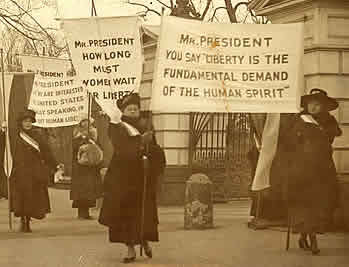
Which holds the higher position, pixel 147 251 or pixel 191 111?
pixel 191 111

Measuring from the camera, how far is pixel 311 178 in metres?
12.0

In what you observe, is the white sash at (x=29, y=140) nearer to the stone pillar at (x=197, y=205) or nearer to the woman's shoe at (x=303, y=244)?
the stone pillar at (x=197, y=205)

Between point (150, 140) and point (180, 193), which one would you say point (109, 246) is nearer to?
point (150, 140)

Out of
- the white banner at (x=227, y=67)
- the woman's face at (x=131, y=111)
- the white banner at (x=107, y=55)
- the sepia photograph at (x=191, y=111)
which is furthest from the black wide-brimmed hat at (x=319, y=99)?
the woman's face at (x=131, y=111)

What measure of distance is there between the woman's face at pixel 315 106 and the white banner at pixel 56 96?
18.7ft

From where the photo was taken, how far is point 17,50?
2303 inches

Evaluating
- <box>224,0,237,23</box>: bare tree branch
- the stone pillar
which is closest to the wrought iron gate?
the stone pillar

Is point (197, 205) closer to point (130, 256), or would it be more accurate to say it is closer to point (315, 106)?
point (315, 106)

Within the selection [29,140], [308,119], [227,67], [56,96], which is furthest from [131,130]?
[56,96]

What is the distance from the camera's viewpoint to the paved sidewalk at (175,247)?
11.1 m

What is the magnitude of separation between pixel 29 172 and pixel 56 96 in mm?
2299

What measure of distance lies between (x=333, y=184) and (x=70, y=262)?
3388 millimetres

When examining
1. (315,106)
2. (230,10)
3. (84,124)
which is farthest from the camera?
(230,10)

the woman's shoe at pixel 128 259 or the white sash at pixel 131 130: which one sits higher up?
the white sash at pixel 131 130
